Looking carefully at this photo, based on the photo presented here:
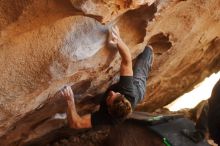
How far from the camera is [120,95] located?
3.18 m

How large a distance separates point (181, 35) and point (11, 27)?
227 centimetres

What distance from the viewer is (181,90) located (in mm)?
5867

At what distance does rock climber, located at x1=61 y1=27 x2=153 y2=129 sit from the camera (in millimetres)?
3158

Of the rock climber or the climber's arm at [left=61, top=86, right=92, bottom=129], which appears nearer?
the rock climber

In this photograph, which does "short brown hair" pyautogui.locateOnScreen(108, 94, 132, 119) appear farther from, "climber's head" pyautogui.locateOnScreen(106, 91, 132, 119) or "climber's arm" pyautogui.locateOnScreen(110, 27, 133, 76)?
"climber's arm" pyautogui.locateOnScreen(110, 27, 133, 76)

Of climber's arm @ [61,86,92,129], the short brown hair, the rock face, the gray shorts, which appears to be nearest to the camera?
the rock face

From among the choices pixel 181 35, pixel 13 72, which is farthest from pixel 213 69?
pixel 13 72

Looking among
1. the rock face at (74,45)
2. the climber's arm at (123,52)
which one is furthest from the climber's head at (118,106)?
the rock face at (74,45)

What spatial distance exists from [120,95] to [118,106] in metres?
0.11

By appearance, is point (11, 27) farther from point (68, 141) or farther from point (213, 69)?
point (213, 69)

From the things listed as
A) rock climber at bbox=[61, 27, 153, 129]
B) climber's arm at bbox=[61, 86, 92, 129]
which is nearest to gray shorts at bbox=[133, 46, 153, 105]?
rock climber at bbox=[61, 27, 153, 129]

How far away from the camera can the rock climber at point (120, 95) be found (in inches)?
124

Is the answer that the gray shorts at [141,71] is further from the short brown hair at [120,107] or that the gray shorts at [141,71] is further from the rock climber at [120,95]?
the short brown hair at [120,107]

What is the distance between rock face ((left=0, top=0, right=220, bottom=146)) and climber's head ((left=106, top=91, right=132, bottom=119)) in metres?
0.39
